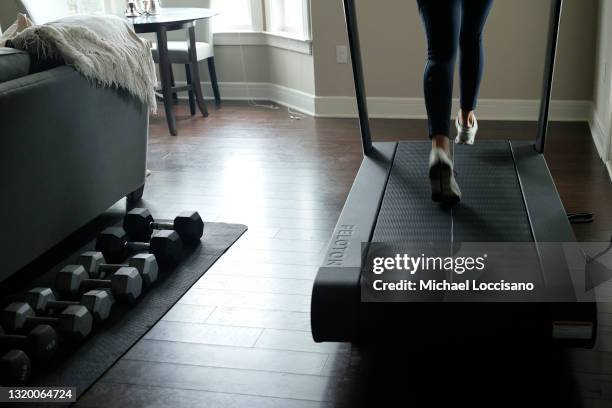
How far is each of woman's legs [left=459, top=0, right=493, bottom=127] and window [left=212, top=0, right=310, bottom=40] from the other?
2350 mm

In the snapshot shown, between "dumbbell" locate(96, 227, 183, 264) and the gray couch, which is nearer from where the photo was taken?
the gray couch

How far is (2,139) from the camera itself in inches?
93.1

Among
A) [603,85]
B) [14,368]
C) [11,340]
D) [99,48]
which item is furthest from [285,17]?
[14,368]

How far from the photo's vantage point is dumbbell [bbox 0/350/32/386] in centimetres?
194

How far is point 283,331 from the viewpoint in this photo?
2230 millimetres

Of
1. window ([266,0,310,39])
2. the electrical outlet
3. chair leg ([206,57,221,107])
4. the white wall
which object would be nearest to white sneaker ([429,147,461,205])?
the white wall

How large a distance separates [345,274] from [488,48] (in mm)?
2820

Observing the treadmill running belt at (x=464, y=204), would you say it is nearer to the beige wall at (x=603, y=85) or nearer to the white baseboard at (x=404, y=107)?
the beige wall at (x=603, y=85)

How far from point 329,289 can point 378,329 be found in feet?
0.53

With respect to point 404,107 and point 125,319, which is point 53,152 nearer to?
point 125,319

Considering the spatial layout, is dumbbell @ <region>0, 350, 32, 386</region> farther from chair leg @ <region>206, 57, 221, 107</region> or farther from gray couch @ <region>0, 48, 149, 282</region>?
chair leg @ <region>206, 57, 221, 107</region>

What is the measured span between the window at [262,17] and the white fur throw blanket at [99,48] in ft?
5.89

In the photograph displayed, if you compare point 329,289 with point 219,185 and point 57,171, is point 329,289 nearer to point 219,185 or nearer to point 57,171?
point 57,171

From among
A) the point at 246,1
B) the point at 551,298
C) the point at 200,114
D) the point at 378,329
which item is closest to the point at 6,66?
the point at 378,329
